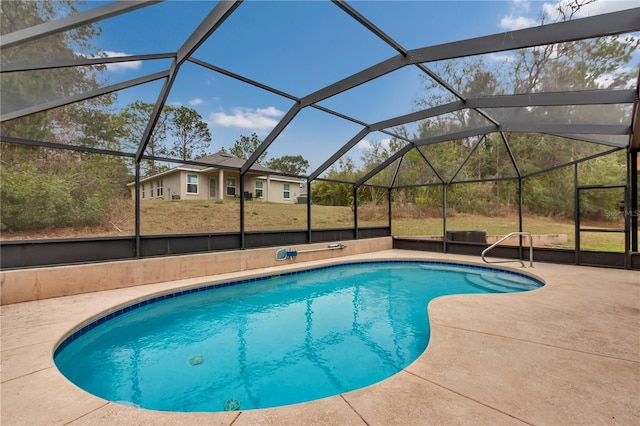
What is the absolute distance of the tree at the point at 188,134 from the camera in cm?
764

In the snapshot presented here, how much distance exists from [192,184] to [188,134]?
375 centimetres

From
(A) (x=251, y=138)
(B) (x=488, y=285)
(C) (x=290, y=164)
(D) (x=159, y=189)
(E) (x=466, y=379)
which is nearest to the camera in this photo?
(E) (x=466, y=379)

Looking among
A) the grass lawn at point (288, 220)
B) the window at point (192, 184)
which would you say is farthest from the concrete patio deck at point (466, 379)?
the window at point (192, 184)

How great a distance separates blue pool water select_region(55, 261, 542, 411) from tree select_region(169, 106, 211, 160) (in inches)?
166

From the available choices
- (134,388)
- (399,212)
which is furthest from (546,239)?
(134,388)

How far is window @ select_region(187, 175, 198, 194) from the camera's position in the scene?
36.7 ft

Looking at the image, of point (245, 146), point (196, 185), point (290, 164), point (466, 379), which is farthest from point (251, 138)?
point (466, 379)

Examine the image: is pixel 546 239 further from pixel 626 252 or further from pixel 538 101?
pixel 538 101

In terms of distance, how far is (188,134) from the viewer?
26.3 ft

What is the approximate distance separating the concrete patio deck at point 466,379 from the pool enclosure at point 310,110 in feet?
10.5

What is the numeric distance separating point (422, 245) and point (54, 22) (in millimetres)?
10491

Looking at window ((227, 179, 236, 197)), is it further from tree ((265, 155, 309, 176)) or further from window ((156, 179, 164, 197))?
tree ((265, 155, 309, 176))

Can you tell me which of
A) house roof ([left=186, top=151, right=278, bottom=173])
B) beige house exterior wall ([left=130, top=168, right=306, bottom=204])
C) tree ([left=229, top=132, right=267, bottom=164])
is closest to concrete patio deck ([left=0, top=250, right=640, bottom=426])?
house roof ([left=186, top=151, right=278, bottom=173])

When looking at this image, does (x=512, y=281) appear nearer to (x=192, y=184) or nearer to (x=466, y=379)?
(x=466, y=379)
